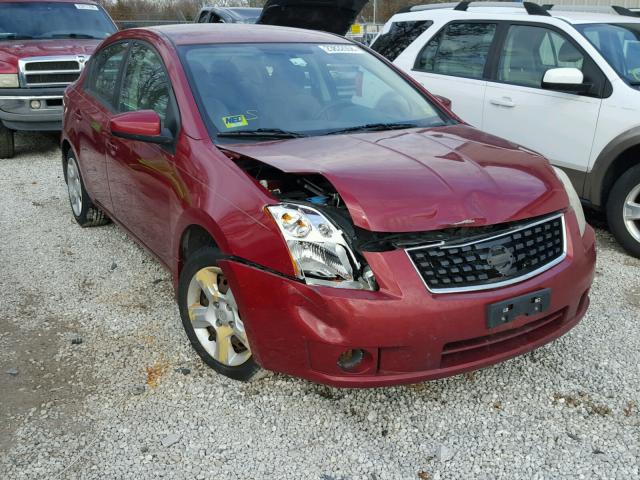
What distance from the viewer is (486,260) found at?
2559 millimetres

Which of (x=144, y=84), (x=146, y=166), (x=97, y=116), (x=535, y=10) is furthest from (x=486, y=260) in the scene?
(x=535, y=10)

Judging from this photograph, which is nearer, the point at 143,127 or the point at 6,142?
the point at 143,127

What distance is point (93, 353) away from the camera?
3.36m

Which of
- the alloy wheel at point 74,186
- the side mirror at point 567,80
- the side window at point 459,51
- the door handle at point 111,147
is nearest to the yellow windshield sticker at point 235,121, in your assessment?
the door handle at point 111,147

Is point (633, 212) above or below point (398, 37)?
below

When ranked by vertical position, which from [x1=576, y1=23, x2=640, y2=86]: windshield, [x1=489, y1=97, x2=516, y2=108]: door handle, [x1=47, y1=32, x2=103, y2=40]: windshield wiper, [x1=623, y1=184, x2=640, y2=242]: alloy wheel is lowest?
[x1=623, y1=184, x2=640, y2=242]: alloy wheel

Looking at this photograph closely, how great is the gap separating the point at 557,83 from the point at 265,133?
2.63m

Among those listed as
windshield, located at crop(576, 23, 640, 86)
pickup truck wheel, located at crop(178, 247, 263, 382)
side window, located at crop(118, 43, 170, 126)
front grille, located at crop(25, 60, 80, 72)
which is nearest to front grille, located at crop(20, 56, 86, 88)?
front grille, located at crop(25, 60, 80, 72)

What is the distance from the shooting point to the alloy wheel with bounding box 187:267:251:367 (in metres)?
2.88

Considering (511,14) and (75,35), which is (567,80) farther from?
(75,35)

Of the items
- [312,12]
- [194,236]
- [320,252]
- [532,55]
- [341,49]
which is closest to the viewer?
[320,252]

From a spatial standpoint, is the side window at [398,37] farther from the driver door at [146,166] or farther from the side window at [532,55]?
the driver door at [146,166]

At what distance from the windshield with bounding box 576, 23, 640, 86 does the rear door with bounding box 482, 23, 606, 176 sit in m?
0.15

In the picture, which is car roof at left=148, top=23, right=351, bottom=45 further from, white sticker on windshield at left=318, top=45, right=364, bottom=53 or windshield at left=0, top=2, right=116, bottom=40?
windshield at left=0, top=2, right=116, bottom=40
